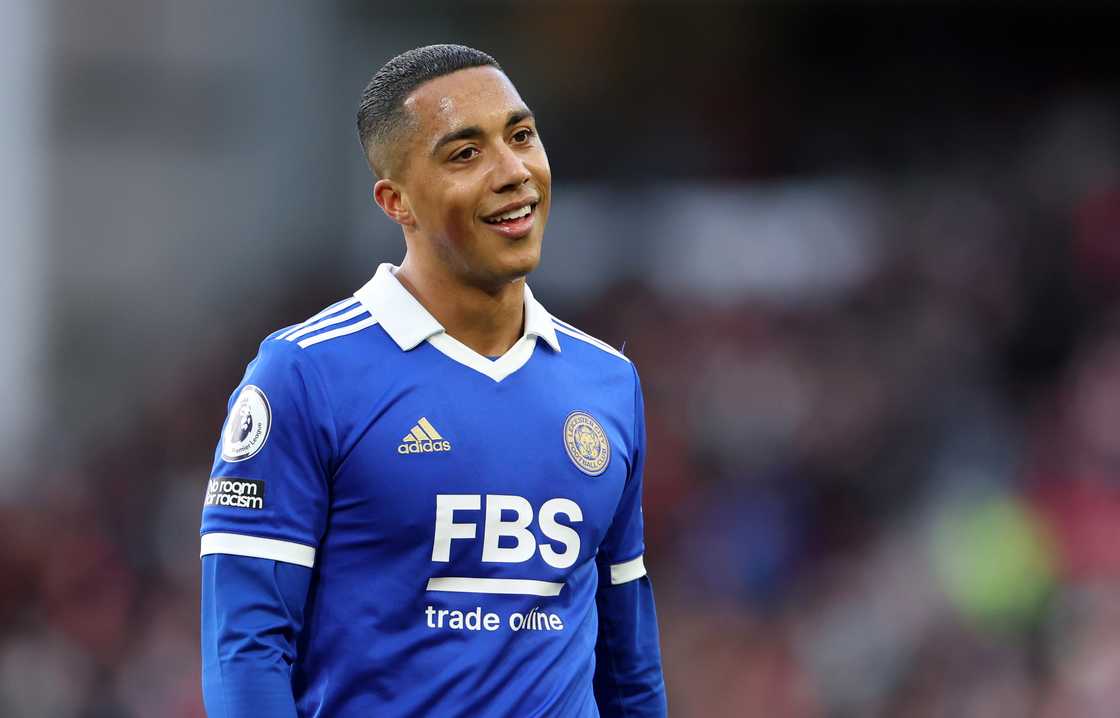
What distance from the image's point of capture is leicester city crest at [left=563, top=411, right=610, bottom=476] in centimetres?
299

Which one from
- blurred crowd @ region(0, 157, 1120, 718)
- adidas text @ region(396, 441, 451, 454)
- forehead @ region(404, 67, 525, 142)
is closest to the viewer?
adidas text @ region(396, 441, 451, 454)

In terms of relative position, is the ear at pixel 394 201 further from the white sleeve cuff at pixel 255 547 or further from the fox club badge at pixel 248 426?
the white sleeve cuff at pixel 255 547

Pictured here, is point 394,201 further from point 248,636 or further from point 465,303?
point 248,636

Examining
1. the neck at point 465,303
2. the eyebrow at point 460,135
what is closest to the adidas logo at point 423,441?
the neck at point 465,303

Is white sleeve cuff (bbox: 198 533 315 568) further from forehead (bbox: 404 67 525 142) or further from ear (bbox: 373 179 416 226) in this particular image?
forehead (bbox: 404 67 525 142)

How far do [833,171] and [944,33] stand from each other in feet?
5.05

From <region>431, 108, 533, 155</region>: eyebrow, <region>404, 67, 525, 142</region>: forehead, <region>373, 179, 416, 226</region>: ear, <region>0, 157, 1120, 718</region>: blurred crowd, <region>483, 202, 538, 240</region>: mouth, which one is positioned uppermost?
<region>404, 67, 525, 142</region>: forehead

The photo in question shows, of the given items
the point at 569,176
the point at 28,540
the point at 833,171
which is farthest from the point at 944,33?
the point at 28,540

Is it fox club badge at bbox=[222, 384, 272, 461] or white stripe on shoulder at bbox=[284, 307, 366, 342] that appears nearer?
fox club badge at bbox=[222, 384, 272, 461]

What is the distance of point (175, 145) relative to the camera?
16.8 metres

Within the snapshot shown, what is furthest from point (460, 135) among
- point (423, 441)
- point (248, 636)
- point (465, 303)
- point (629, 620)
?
point (629, 620)

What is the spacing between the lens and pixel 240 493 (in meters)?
2.69

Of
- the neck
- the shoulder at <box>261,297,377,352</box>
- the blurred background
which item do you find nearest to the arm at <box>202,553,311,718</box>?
the shoulder at <box>261,297,377,352</box>

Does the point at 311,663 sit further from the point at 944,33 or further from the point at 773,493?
the point at 944,33
